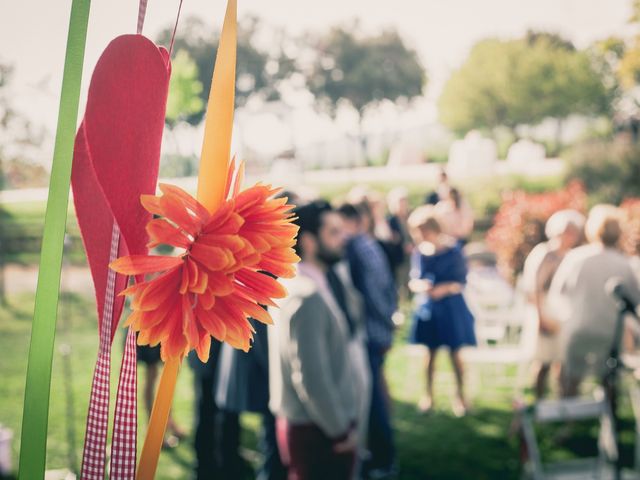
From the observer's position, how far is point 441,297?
181 inches

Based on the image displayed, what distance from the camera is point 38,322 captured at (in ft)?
1.78

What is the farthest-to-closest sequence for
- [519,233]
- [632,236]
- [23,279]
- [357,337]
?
[23,279], [519,233], [632,236], [357,337]

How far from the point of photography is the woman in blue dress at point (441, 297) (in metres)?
4.55

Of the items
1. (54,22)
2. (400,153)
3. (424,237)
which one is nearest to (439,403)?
(424,237)

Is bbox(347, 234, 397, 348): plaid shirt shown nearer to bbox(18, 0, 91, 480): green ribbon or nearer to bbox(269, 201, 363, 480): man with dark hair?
bbox(269, 201, 363, 480): man with dark hair

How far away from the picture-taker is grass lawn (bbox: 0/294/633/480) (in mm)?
3748

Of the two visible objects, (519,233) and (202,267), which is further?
(519,233)

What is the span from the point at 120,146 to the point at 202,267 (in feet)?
0.43

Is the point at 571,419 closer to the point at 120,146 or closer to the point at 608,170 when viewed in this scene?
the point at 120,146

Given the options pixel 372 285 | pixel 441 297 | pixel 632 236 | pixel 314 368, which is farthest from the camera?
pixel 632 236

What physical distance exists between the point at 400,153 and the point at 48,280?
20520mm

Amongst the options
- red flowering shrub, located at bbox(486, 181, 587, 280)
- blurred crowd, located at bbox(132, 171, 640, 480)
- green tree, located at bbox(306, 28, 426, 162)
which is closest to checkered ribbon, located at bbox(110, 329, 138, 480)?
blurred crowd, located at bbox(132, 171, 640, 480)

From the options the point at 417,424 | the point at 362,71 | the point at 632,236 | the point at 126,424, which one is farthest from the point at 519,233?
the point at 362,71

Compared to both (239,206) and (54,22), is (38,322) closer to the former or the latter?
(239,206)
